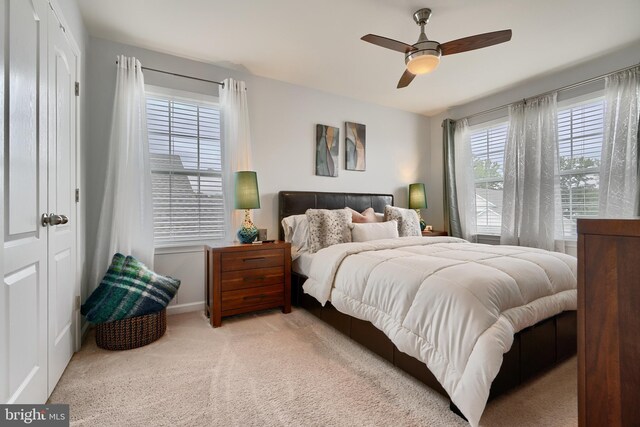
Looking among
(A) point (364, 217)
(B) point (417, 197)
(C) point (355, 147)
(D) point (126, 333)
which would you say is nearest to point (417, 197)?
(B) point (417, 197)

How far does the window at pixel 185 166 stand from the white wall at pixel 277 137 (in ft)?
0.59

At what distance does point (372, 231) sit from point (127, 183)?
2.42m

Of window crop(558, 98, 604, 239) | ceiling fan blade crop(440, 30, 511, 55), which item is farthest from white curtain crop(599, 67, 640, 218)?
ceiling fan blade crop(440, 30, 511, 55)

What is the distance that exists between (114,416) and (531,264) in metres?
2.58

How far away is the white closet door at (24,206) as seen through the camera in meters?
1.18

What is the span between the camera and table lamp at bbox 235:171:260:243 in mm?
2922

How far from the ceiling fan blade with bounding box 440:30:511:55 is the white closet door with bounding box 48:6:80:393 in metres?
2.67

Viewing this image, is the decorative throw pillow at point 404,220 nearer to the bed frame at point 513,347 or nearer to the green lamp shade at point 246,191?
the bed frame at point 513,347

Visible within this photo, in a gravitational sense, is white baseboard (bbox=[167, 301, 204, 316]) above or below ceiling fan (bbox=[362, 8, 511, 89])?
below

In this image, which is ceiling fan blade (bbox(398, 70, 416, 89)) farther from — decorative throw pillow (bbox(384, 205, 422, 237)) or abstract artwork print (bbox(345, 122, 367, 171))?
decorative throw pillow (bbox(384, 205, 422, 237))

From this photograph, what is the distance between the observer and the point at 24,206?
1340 millimetres

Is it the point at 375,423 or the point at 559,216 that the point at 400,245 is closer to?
the point at 375,423

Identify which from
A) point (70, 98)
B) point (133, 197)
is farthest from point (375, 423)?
point (70, 98)

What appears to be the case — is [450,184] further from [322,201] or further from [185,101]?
[185,101]
